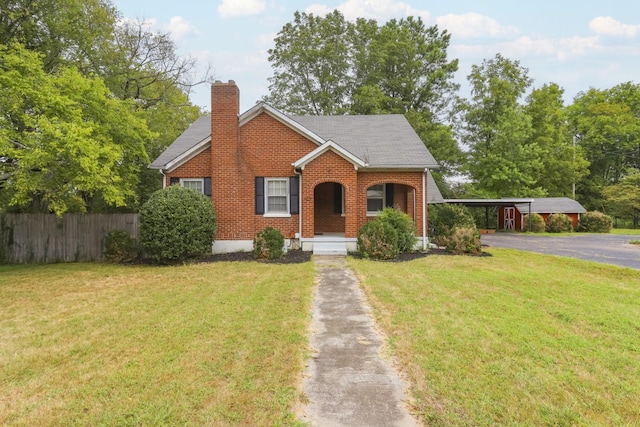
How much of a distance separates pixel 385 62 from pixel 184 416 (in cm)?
3133

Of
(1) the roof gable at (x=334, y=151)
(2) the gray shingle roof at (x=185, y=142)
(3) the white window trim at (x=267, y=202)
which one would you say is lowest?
(3) the white window trim at (x=267, y=202)

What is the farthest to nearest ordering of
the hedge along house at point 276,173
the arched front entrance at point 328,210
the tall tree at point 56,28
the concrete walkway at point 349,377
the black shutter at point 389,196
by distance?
1. the arched front entrance at point 328,210
2. the black shutter at point 389,196
3. the hedge along house at point 276,173
4. the tall tree at point 56,28
5. the concrete walkway at point 349,377

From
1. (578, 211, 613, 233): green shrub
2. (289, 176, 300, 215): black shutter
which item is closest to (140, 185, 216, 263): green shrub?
(289, 176, 300, 215): black shutter

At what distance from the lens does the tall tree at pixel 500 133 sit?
30578mm

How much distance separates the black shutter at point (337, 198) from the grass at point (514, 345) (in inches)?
242

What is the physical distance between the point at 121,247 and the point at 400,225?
1001cm

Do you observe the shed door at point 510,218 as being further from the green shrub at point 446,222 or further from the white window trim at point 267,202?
the white window trim at point 267,202

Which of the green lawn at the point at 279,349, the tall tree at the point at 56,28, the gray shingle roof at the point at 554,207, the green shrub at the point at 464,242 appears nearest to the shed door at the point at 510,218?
the gray shingle roof at the point at 554,207

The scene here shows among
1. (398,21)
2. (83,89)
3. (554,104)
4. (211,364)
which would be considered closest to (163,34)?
(83,89)

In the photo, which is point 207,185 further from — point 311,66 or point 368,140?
point 311,66

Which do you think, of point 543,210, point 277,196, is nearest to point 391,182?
point 277,196

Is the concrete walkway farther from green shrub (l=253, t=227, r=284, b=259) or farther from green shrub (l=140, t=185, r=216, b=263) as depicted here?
green shrub (l=140, t=185, r=216, b=263)

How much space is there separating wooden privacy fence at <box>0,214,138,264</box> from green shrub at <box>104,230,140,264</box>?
955 millimetres

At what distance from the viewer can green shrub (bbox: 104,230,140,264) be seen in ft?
38.6
